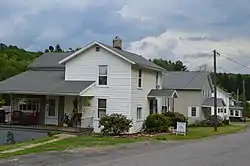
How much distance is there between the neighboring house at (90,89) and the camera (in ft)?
111

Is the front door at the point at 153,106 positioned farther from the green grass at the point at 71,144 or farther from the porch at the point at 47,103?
the green grass at the point at 71,144

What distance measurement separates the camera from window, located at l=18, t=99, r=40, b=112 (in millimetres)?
36000

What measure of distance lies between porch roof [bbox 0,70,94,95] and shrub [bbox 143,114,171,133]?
18.8 feet

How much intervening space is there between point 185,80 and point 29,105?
28799 mm

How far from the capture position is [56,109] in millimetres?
35500

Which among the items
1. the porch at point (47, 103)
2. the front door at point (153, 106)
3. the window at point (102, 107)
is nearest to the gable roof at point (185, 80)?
the front door at point (153, 106)

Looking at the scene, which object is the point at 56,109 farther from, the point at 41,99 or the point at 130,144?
the point at 130,144

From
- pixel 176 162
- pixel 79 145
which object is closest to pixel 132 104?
pixel 79 145

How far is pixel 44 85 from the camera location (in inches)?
1383

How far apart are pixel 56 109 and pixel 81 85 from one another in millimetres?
3359

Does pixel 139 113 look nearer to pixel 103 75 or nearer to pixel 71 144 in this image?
pixel 103 75

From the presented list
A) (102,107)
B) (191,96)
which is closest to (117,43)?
(102,107)

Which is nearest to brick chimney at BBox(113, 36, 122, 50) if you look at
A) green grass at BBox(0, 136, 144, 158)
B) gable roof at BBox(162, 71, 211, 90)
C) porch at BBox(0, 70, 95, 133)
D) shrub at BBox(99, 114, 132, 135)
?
porch at BBox(0, 70, 95, 133)

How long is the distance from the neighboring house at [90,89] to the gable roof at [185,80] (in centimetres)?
2011
